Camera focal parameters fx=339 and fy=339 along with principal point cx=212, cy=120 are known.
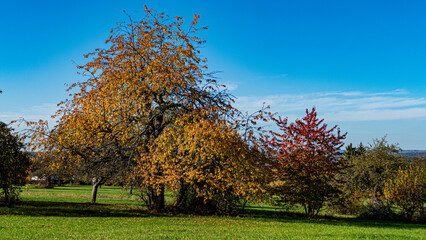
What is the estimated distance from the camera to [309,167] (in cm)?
1811

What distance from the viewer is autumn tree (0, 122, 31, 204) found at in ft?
53.0

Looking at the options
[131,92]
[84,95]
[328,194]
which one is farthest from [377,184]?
[84,95]

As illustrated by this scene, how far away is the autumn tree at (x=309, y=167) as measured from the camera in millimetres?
18062

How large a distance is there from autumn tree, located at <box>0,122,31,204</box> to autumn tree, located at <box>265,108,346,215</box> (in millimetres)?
12830

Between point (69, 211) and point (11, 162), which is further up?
point (11, 162)

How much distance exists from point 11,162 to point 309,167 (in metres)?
15.0

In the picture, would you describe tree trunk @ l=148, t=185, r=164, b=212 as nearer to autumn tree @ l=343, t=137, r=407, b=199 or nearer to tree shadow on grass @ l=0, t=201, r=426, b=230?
tree shadow on grass @ l=0, t=201, r=426, b=230

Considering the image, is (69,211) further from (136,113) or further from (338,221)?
(338,221)

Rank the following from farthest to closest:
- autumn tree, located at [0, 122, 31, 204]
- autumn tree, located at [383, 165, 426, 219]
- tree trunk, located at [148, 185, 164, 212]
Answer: autumn tree, located at [383, 165, 426, 219], tree trunk, located at [148, 185, 164, 212], autumn tree, located at [0, 122, 31, 204]

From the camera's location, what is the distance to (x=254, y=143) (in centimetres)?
1587

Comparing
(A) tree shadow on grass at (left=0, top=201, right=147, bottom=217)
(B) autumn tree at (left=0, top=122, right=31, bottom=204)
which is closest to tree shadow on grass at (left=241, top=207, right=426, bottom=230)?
(A) tree shadow on grass at (left=0, top=201, right=147, bottom=217)

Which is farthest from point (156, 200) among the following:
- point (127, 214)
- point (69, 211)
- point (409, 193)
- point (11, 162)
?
point (409, 193)

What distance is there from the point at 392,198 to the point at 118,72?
18.3 m

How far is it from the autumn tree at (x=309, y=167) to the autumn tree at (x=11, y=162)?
1283 centimetres
